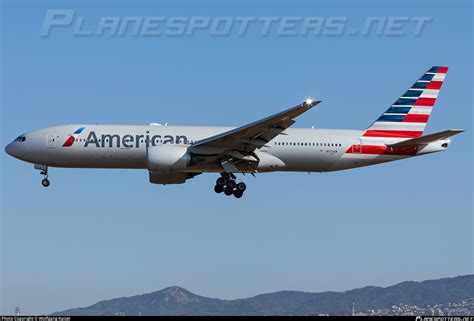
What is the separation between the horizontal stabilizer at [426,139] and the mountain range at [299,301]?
56.0 metres

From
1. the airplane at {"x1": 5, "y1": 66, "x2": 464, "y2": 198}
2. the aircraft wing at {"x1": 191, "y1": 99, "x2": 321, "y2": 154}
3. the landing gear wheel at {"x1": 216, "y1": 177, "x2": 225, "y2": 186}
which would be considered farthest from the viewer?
the landing gear wheel at {"x1": 216, "y1": 177, "x2": 225, "y2": 186}

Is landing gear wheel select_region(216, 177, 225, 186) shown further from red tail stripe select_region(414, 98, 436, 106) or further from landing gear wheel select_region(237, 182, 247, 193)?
red tail stripe select_region(414, 98, 436, 106)

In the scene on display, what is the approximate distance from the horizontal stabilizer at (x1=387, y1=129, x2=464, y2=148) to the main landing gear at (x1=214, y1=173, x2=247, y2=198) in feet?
31.6

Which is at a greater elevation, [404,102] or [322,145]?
[404,102]

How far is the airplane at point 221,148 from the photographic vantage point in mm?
48094

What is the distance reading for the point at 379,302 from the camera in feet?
417

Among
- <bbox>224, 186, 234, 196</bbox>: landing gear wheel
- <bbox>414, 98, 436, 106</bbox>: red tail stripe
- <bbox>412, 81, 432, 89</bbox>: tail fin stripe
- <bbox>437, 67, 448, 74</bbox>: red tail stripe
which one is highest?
<bbox>437, 67, 448, 74</bbox>: red tail stripe

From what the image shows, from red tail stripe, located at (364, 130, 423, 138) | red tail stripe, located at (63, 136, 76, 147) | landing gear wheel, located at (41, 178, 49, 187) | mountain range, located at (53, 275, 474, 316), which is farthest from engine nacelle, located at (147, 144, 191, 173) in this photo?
mountain range, located at (53, 275, 474, 316)

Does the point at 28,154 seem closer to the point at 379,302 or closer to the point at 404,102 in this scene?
the point at 404,102

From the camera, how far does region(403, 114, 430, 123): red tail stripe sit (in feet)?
183

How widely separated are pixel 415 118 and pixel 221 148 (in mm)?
14797

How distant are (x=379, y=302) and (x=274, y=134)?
84088 mm

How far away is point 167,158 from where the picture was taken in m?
47.6

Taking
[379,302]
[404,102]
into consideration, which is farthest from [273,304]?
[404,102]
